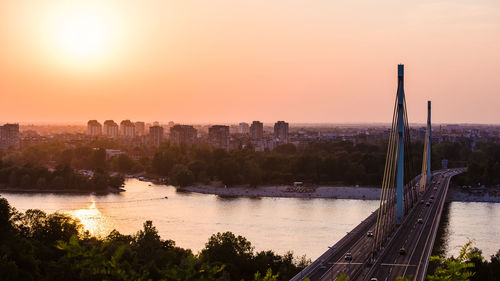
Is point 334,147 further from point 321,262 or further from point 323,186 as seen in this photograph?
point 321,262

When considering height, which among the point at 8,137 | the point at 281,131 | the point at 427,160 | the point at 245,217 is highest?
the point at 281,131

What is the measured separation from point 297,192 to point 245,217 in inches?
308

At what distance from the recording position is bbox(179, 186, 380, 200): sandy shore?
26.5 meters

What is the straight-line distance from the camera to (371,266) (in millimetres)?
10195

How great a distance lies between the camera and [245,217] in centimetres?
1984

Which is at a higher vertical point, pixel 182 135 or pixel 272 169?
pixel 182 135

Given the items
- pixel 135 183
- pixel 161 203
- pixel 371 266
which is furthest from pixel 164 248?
pixel 135 183

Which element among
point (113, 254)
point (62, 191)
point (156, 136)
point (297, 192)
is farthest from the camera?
point (156, 136)

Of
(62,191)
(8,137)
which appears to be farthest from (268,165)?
(8,137)

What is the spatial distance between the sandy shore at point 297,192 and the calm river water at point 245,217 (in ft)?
3.04

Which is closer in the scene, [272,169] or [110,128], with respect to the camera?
[272,169]

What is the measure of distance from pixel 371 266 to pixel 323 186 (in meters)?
19.2

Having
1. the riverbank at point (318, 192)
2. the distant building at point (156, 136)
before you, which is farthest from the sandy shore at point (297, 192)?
the distant building at point (156, 136)

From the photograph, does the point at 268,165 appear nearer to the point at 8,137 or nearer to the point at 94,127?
the point at 8,137
